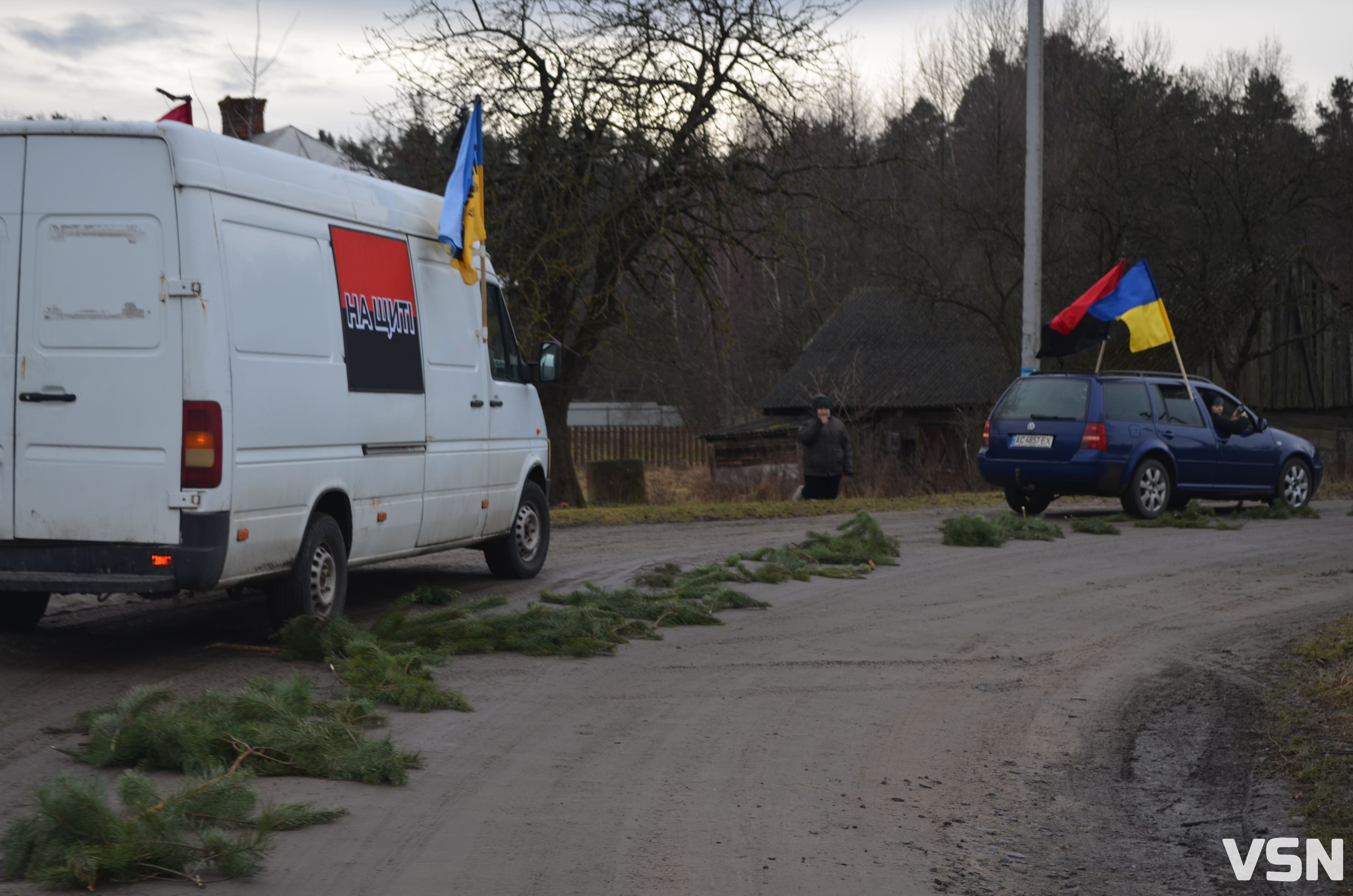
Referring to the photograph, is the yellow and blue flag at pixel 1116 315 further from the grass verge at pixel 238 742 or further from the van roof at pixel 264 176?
the grass verge at pixel 238 742

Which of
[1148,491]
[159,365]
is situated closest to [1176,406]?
[1148,491]

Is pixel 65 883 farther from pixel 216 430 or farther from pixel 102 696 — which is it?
pixel 216 430

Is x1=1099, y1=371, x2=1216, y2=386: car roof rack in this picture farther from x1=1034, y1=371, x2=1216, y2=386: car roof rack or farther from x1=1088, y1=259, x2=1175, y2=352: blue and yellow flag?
x1=1088, y1=259, x2=1175, y2=352: blue and yellow flag

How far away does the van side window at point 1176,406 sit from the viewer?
17234mm

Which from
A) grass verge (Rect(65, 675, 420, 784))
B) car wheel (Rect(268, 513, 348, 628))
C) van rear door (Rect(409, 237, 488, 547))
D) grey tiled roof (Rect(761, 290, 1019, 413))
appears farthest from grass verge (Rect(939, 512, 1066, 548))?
grey tiled roof (Rect(761, 290, 1019, 413))

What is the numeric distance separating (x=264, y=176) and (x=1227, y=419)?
13944 mm

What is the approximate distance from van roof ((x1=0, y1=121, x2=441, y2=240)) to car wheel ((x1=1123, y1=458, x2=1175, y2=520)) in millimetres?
10223

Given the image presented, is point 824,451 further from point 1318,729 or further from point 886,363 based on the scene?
point 886,363

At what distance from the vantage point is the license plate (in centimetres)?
1664

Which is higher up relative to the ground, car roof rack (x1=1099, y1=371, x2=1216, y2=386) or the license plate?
car roof rack (x1=1099, y1=371, x2=1216, y2=386)

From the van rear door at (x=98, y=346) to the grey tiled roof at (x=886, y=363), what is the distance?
3002cm

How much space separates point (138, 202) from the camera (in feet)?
24.2

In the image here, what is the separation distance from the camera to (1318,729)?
6.45 m

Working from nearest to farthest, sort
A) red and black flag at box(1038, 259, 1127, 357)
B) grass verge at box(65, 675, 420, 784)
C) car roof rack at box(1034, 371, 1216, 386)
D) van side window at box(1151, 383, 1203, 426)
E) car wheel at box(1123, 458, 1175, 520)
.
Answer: grass verge at box(65, 675, 420, 784), car wheel at box(1123, 458, 1175, 520), car roof rack at box(1034, 371, 1216, 386), van side window at box(1151, 383, 1203, 426), red and black flag at box(1038, 259, 1127, 357)
